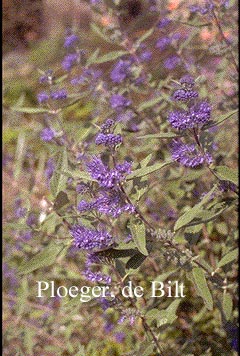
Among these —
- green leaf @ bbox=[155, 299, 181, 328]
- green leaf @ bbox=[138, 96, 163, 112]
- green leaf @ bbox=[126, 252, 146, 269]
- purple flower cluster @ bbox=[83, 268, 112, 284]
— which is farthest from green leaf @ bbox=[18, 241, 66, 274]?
green leaf @ bbox=[138, 96, 163, 112]

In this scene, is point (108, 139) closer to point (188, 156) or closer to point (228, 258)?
point (188, 156)

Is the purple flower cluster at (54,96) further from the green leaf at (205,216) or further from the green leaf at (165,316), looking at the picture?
the green leaf at (165,316)

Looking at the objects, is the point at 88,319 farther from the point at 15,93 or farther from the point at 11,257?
the point at 15,93

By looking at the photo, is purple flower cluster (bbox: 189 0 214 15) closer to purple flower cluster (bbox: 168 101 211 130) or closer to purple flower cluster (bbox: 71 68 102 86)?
purple flower cluster (bbox: 71 68 102 86)

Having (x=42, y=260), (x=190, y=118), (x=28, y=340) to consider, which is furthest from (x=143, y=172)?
(x=28, y=340)

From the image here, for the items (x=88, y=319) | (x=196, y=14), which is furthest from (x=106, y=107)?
(x=88, y=319)

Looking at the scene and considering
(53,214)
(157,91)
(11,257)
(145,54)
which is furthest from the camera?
(11,257)

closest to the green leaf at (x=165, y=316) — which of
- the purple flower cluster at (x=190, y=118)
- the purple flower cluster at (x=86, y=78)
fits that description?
the purple flower cluster at (x=190, y=118)
